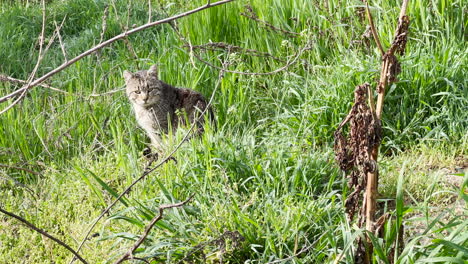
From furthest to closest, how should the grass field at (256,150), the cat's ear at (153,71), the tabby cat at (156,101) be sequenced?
1. the cat's ear at (153,71)
2. the tabby cat at (156,101)
3. the grass field at (256,150)

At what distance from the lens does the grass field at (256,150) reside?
3.44m

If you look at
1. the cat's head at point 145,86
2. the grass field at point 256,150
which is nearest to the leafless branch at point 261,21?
the grass field at point 256,150

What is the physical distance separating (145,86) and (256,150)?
53.5 inches

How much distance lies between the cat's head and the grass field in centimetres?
19

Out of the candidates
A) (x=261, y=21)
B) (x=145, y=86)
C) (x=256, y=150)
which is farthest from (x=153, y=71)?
(x=256, y=150)

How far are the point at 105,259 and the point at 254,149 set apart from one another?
3.89ft

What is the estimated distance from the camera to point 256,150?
4258mm

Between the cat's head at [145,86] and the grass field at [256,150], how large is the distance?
19 cm

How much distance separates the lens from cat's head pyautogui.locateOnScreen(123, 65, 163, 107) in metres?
5.24

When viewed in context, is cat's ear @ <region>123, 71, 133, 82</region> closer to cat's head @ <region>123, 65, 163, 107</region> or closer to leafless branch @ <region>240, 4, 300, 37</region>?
cat's head @ <region>123, 65, 163, 107</region>

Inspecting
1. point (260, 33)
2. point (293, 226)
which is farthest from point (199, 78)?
point (293, 226)

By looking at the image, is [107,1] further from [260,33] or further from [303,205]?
[303,205]

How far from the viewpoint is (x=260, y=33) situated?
5602mm

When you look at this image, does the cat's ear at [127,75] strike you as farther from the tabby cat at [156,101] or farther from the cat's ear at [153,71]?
the cat's ear at [153,71]
